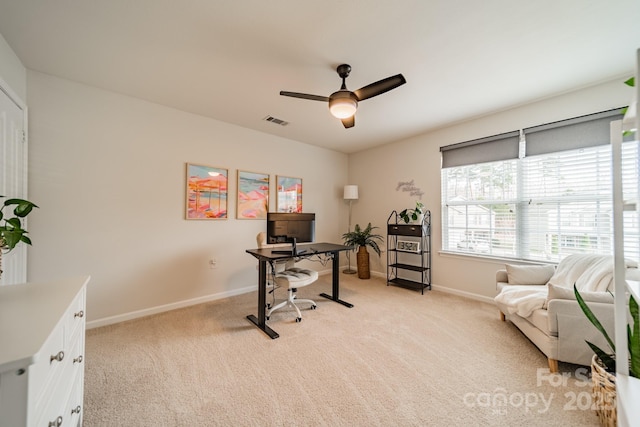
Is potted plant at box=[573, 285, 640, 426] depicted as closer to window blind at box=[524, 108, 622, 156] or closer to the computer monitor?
window blind at box=[524, 108, 622, 156]

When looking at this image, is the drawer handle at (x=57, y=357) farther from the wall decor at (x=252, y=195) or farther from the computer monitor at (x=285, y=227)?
the wall decor at (x=252, y=195)

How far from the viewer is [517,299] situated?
7.27ft

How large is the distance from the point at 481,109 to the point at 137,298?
15.7 feet

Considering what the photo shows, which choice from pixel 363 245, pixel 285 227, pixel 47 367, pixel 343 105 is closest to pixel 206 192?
pixel 285 227

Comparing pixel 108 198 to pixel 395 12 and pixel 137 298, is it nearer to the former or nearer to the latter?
pixel 137 298

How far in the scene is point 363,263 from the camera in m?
4.54

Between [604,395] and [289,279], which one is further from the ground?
[289,279]

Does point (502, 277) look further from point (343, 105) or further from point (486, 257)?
point (343, 105)

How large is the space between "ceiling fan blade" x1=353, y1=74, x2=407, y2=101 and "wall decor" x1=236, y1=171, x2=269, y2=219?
7.35ft

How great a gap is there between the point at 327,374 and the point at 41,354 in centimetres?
164

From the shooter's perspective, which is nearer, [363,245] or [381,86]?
[381,86]

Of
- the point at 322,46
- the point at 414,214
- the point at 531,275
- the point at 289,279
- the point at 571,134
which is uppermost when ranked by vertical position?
the point at 322,46

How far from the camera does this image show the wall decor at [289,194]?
13.6 ft

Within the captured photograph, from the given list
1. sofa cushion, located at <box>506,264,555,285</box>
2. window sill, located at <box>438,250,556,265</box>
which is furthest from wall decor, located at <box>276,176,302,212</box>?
sofa cushion, located at <box>506,264,555,285</box>
